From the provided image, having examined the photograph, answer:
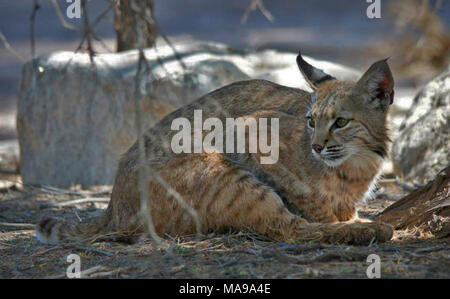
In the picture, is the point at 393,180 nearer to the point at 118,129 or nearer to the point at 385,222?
the point at 385,222

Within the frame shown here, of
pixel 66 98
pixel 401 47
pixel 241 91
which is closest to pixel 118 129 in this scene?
pixel 66 98

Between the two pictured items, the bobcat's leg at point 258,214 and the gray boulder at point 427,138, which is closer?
the bobcat's leg at point 258,214

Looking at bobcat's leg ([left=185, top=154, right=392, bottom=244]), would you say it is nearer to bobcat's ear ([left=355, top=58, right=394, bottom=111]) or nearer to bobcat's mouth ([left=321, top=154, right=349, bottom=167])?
bobcat's mouth ([left=321, top=154, right=349, bottom=167])

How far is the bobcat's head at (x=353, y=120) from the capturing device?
4660 mm

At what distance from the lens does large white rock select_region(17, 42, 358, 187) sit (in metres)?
7.45

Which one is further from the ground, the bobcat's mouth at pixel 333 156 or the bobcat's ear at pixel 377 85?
the bobcat's ear at pixel 377 85

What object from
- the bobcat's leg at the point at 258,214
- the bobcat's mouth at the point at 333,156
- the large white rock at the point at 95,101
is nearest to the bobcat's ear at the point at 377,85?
the bobcat's mouth at the point at 333,156

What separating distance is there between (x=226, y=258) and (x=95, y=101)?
388 cm

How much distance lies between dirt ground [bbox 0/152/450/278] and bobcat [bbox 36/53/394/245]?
14 cm

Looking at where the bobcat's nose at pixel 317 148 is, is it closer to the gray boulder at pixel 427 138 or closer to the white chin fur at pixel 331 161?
the white chin fur at pixel 331 161

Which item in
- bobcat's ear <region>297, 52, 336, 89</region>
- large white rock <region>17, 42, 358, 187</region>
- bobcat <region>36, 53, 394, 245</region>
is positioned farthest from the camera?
large white rock <region>17, 42, 358, 187</region>

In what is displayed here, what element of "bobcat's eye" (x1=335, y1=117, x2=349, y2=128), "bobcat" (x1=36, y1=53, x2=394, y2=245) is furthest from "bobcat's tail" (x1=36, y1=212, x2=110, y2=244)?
"bobcat's eye" (x1=335, y1=117, x2=349, y2=128)

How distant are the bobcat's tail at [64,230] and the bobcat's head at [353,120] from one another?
1759 mm

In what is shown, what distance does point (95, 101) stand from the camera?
755 centimetres
